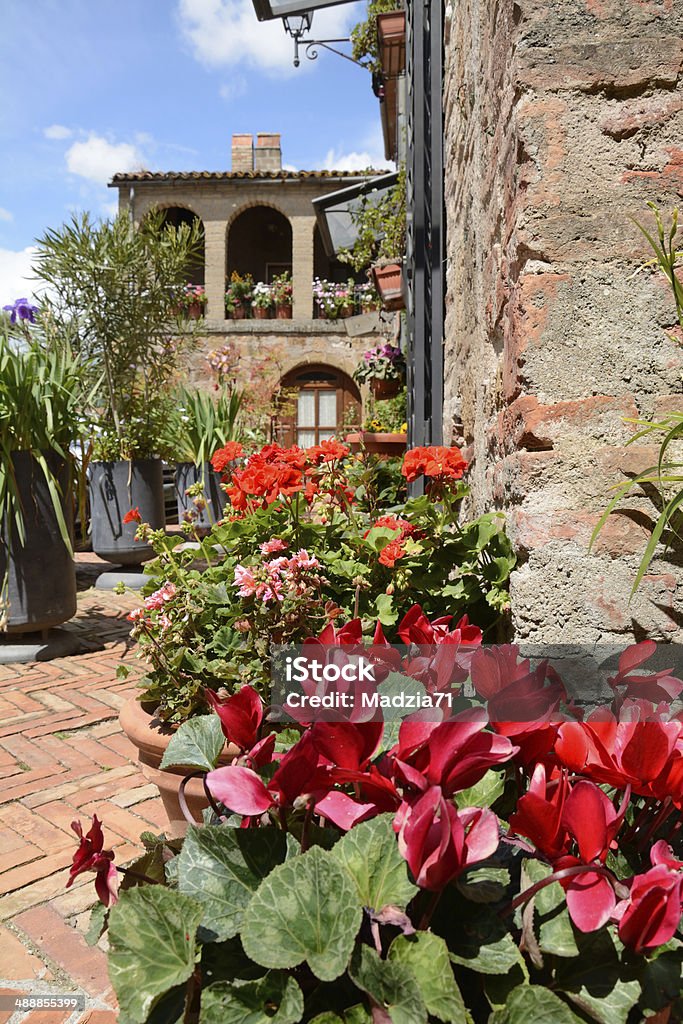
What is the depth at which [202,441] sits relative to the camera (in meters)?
6.45

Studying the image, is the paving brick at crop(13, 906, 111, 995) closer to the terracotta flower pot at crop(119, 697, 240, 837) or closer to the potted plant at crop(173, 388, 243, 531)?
the terracotta flower pot at crop(119, 697, 240, 837)

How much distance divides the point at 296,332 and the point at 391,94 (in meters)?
7.47

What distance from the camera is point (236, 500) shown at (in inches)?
83.9

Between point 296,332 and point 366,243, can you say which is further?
point 296,332

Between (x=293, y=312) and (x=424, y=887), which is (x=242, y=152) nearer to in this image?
(x=293, y=312)

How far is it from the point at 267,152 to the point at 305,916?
19.5 metres

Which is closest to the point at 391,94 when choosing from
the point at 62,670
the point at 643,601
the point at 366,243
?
the point at 366,243

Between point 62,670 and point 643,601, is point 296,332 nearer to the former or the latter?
point 62,670

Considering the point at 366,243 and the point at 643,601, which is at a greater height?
the point at 366,243

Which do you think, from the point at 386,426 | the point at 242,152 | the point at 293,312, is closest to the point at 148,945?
the point at 386,426

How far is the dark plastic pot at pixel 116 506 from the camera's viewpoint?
589cm

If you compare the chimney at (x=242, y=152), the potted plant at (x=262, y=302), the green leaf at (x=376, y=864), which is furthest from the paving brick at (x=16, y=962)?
the chimney at (x=242, y=152)

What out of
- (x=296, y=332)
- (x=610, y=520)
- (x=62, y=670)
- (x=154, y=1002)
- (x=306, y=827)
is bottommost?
(x=62, y=670)

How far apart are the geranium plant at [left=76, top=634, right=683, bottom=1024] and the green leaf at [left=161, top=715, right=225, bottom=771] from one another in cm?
5
